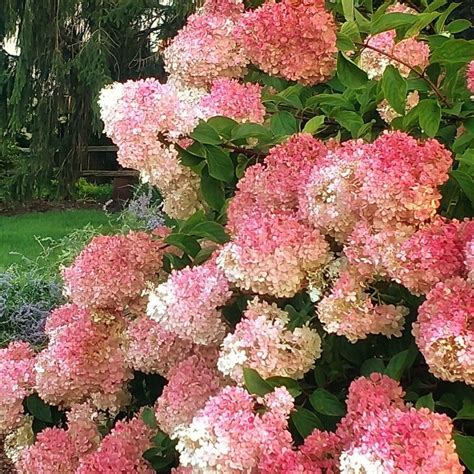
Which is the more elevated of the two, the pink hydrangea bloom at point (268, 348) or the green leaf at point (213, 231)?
the green leaf at point (213, 231)

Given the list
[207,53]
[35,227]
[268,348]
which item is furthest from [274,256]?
[35,227]

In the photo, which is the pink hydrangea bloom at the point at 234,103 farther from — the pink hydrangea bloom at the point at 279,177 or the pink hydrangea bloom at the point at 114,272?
the pink hydrangea bloom at the point at 114,272

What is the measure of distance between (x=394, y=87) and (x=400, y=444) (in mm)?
589

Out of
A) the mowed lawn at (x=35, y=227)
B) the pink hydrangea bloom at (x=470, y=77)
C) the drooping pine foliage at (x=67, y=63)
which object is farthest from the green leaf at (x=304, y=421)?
the drooping pine foliage at (x=67, y=63)

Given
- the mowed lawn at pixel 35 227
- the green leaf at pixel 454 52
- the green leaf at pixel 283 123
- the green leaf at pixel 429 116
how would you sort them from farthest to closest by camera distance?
the mowed lawn at pixel 35 227 < the green leaf at pixel 283 123 < the green leaf at pixel 454 52 < the green leaf at pixel 429 116

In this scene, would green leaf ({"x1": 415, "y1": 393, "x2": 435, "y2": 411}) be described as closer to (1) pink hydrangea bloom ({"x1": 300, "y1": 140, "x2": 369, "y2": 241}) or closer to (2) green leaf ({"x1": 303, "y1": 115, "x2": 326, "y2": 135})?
(1) pink hydrangea bloom ({"x1": 300, "y1": 140, "x2": 369, "y2": 241})

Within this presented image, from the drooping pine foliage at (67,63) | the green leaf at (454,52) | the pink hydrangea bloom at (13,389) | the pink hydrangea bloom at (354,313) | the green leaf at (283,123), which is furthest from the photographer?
the drooping pine foliage at (67,63)

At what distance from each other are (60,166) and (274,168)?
11130 mm

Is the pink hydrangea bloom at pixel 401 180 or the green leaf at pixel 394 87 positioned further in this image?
the green leaf at pixel 394 87

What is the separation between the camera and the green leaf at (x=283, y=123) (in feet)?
4.84

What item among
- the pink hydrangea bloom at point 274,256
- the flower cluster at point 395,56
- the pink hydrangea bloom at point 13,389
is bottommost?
the pink hydrangea bloom at point 13,389

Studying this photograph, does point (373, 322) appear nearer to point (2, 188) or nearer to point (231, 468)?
point (231, 468)

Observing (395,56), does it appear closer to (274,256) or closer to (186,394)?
(274,256)

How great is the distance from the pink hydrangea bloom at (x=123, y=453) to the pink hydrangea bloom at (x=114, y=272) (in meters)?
0.23
